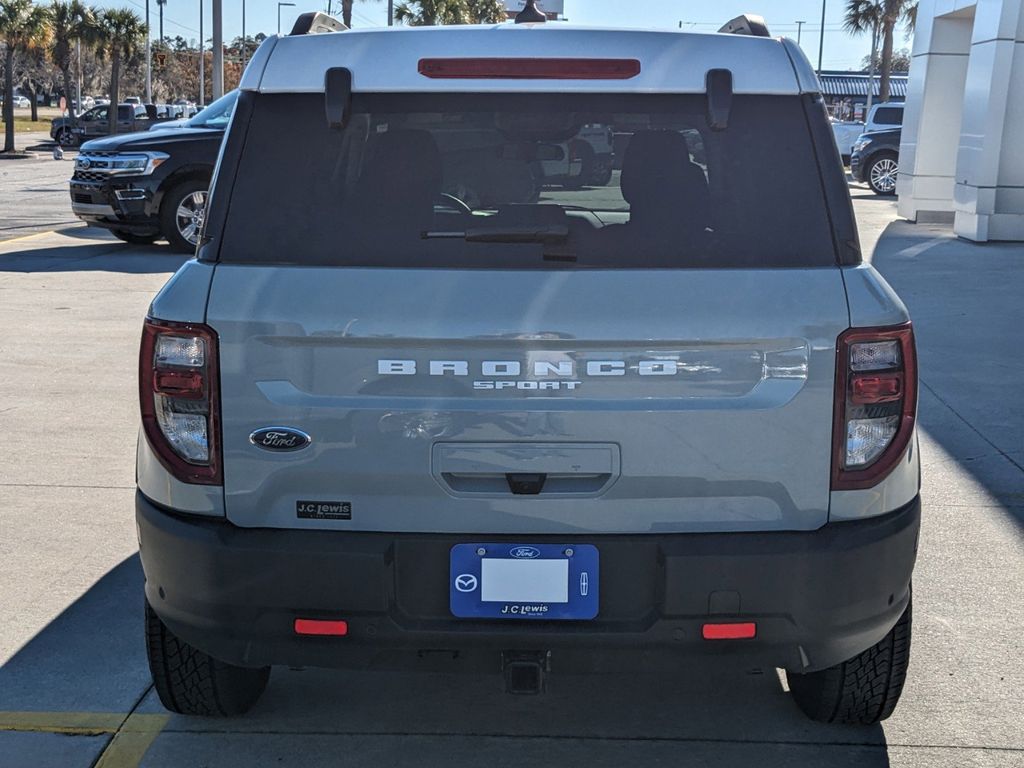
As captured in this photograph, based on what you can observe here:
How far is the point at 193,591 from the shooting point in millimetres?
3178

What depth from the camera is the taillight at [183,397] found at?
3.11 metres

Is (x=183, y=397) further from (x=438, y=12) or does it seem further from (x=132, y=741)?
(x=438, y=12)

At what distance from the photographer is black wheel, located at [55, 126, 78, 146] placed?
5422 centimetres

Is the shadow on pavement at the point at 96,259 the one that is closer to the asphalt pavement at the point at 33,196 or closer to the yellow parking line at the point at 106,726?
the asphalt pavement at the point at 33,196

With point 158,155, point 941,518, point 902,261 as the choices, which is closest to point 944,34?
point 902,261

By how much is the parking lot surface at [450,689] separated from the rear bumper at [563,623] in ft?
0.42

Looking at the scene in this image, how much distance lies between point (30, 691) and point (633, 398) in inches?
84.9

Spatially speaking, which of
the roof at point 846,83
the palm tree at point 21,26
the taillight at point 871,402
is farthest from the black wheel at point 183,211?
the roof at point 846,83

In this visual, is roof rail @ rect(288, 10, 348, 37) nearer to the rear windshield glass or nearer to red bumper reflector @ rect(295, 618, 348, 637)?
the rear windshield glass

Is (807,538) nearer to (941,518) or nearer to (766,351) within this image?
(766,351)

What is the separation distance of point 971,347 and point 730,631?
7.94m

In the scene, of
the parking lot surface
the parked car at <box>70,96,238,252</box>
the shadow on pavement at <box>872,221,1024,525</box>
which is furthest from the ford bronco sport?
the parked car at <box>70,96,238,252</box>

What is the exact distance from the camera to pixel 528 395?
304cm

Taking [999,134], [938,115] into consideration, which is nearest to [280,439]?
[999,134]
